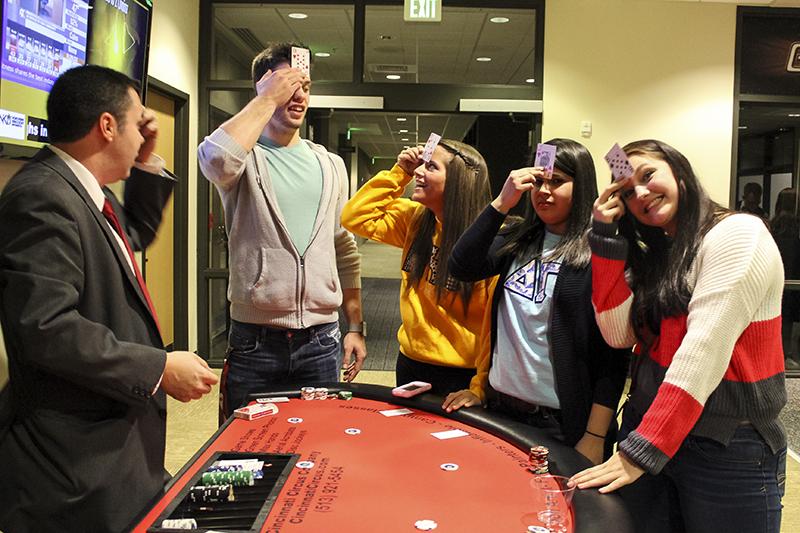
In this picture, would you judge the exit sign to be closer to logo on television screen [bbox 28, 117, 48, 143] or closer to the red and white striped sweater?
logo on television screen [bbox 28, 117, 48, 143]

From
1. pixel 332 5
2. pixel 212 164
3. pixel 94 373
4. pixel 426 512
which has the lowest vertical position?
pixel 426 512

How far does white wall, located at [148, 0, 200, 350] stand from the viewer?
485cm

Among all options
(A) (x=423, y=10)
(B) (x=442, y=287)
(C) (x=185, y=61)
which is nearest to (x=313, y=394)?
(B) (x=442, y=287)

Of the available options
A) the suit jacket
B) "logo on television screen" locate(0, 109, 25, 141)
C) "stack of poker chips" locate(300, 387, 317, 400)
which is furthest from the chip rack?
"logo on television screen" locate(0, 109, 25, 141)

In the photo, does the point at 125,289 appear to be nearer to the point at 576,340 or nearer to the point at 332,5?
the point at 576,340

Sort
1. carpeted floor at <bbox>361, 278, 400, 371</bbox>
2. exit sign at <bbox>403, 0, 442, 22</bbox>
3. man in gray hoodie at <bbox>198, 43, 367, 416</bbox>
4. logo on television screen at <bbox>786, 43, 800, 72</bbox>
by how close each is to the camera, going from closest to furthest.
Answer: man in gray hoodie at <bbox>198, 43, 367, 416</bbox> → exit sign at <bbox>403, 0, 442, 22</bbox> → logo on television screen at <bbox>786, 43, 800, 72</bbox> → carpeted floor at <bbox>361, 278, 400, 371</bbox>

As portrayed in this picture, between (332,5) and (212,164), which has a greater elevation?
(332,5)

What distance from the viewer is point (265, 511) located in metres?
1.25

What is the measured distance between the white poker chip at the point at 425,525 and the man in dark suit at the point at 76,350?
51 cm

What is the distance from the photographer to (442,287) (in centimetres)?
221

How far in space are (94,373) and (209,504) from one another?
0.32 m

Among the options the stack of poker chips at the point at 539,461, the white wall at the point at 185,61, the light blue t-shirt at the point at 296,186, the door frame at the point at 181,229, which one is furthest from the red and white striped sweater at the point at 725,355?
the door frame at the point at 181,229

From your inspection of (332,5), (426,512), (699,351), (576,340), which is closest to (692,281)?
(699,351)

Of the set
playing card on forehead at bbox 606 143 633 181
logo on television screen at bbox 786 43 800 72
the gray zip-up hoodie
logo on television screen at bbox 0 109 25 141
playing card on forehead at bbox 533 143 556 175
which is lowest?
the gray zip-up hoodie
